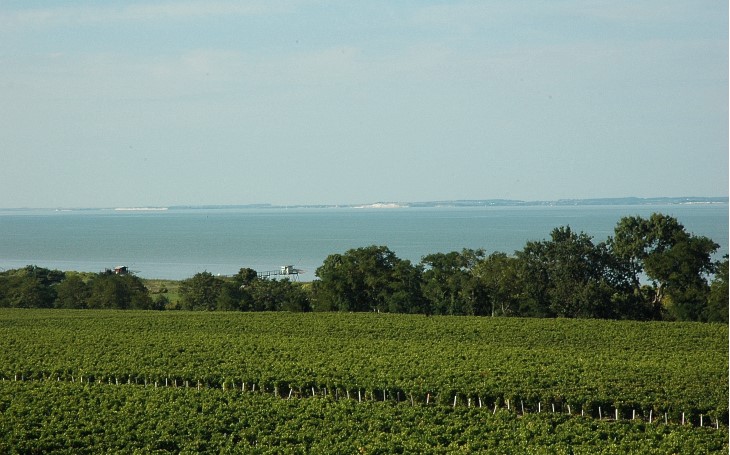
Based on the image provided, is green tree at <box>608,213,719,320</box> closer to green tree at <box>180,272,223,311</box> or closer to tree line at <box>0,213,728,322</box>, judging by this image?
tree line at <box>0,213,728,322</box>

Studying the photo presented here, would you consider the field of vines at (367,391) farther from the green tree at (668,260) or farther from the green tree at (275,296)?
the green tree at (275,296)

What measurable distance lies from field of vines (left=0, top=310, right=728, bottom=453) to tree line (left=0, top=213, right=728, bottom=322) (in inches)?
439

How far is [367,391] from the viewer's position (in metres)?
23.4

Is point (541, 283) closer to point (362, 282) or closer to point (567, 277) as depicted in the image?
point (567, 277)

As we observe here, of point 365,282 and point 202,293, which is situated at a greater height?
point 365,282

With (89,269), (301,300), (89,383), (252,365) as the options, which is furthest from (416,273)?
(89,269)

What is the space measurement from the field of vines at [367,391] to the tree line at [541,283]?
439 inches

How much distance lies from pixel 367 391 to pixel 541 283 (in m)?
28.1

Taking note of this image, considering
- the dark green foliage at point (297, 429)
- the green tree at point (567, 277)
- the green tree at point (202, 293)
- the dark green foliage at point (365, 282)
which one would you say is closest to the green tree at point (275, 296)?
the dark green foliage at point (365, 282)

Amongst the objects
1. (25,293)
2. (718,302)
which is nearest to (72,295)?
(25,293)

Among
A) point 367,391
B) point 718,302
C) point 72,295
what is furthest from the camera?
point 72,295

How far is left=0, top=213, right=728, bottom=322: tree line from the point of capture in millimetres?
A: 47562

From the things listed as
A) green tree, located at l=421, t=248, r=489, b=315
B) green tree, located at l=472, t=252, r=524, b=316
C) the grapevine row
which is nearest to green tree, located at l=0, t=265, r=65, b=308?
green tree, located at l=421, t=248, r=489, b=315

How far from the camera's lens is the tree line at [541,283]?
47.6m
